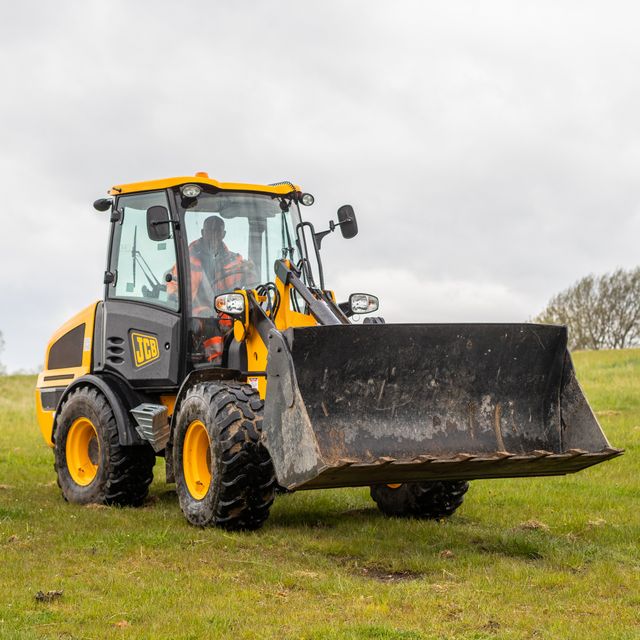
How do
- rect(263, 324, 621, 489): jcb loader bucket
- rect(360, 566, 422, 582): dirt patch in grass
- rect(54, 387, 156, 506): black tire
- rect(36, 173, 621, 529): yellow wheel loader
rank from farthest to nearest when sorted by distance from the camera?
rect(54, 387, 156, 506): black tire < rect(36, 173, 621, 529): yellow wheel loader < rect(263, 324, 621, 489): jcb loader bucket < rect(360, 566, 422, 582): dirt patch in grass

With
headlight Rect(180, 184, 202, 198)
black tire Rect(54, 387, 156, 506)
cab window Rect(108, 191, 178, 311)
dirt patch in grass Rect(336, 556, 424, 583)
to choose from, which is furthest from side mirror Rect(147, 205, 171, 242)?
dirt patch in grass Rect(336, 556, 424, 583)

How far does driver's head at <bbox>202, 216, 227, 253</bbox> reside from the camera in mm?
8820

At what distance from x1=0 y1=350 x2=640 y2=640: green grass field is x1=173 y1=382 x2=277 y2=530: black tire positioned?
179 millimetres

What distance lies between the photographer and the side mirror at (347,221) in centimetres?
920

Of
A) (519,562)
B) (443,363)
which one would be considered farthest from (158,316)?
(519,562)

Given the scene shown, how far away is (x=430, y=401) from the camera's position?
7.24m

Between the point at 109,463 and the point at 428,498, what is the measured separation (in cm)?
290

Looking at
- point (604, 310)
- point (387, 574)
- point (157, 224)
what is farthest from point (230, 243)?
point (604, 310)

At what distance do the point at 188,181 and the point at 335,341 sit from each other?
2.63 metres

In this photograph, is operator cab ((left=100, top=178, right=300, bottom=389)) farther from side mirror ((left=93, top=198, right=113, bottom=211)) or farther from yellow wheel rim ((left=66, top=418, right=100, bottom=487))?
yellow wheel rim ((left=66, top=418, right=100, bottom=487))

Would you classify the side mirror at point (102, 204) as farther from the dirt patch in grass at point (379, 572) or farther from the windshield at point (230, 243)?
the dirt patch in grass at point (379, 572)

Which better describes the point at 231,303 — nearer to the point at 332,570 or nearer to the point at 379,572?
the point at 332,570

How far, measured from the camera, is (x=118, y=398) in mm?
9266

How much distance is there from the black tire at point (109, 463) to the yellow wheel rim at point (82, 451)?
110 mm
